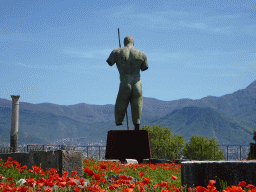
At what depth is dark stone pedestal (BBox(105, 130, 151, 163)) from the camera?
1354cm

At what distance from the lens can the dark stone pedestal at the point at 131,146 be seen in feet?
44.4

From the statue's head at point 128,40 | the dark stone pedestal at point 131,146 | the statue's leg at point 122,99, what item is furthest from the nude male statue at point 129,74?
the dark stone pedestal at point 131,146

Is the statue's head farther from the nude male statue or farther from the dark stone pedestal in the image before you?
the dark stone pedestal

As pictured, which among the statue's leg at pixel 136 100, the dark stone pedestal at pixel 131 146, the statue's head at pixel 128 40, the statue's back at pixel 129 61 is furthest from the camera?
the statue's head at pixel 128 40

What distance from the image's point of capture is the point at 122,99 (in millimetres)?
→ 14188

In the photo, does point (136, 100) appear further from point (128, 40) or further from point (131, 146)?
point (128, 40)

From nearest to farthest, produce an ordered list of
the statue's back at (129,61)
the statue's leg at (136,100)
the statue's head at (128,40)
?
the statue's back at (129,61) → the statue's leg at (136,100) → the statue's head at (128,40)

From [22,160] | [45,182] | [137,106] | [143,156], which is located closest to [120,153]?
[143,156]

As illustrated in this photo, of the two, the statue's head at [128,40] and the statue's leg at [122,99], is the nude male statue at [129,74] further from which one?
the statue's head at [128,40]

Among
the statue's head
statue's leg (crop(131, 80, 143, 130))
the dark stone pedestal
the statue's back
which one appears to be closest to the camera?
the dark stone pedestal

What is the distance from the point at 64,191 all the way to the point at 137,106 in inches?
407

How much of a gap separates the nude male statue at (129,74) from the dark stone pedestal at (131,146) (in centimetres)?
86

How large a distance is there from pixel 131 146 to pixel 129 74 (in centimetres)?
308

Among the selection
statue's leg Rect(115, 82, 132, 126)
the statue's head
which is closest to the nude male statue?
statue's leg Rect(115, 82, 132, 126)
